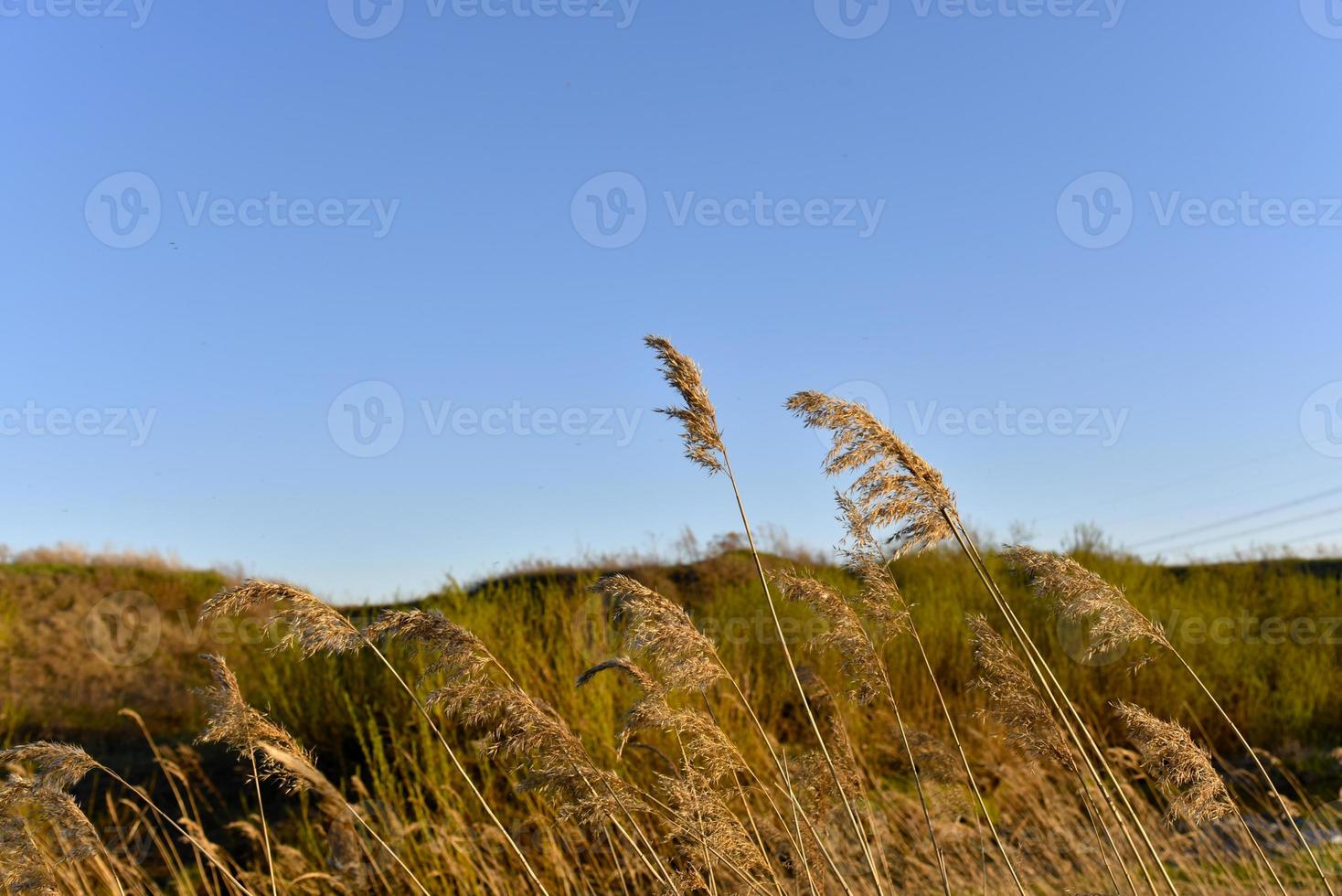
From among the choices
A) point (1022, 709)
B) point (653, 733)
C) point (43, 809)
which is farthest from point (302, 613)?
point (653, 733)

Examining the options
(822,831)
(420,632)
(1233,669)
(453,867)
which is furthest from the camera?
(1233,669)

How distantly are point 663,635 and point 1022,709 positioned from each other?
2.89 feet

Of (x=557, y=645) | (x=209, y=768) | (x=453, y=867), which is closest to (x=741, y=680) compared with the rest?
(x=557, y=645)

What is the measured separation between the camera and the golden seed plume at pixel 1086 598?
2344mm

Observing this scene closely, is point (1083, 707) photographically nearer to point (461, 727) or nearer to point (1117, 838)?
point (1117, 838)

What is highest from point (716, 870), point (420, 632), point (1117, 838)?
point (420, 632)

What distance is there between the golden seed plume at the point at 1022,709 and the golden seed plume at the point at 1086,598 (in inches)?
6.8

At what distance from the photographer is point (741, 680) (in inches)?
277

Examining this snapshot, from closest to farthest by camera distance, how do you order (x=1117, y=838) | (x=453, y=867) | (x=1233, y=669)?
1. (x=453, y=867)
2. (x=1117, y=838)
3. (x=1233, y=669)

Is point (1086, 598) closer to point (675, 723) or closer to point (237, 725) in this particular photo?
point (675, 723)

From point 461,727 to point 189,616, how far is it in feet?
40.7

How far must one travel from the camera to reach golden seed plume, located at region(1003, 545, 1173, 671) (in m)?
2.34

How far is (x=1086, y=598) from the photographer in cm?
235

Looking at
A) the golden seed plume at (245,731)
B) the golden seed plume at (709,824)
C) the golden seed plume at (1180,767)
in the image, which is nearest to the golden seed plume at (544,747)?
the golden seed plume at (709,824)
